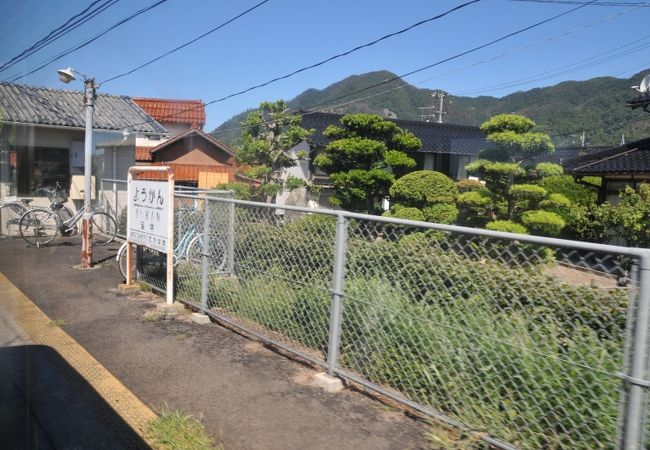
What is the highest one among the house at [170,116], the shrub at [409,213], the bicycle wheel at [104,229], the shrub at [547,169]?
the house at [170,116]

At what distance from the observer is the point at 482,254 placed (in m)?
2.83

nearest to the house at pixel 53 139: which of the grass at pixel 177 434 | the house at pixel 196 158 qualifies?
the house at pixel 196 158

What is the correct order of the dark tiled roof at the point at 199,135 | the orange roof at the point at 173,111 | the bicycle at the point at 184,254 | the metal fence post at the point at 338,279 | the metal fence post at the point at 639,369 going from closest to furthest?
the metal fence post at the point at 639,369, the metal fence post at the point at 338,279, the bicycle at the point at 184,254, the orange roof at the point at 173,111, the dark tiled roof at the point at 199,135

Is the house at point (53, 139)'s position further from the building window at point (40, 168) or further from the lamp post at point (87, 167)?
the lamp post at point (87, 167)

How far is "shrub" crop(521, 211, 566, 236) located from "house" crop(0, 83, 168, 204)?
8937 millimetres

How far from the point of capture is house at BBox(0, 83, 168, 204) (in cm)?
1127

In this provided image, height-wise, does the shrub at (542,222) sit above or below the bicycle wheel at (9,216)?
above

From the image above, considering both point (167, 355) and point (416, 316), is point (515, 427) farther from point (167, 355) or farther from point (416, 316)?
point (167, 355)

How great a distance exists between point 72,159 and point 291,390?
1048 centimetres

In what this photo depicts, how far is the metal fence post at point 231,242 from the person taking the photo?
191 inches

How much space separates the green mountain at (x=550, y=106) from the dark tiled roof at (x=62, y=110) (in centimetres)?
1103

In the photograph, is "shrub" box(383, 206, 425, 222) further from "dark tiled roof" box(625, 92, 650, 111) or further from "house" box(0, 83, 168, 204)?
"dark tiled roof" box(625, 92, 650, 111)

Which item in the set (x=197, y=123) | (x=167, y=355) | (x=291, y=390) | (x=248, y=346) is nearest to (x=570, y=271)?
(x=291, y=390)

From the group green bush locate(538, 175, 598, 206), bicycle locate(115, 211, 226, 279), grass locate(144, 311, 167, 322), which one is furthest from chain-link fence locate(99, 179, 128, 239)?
green bush locate(538, 175, 598, 206)
